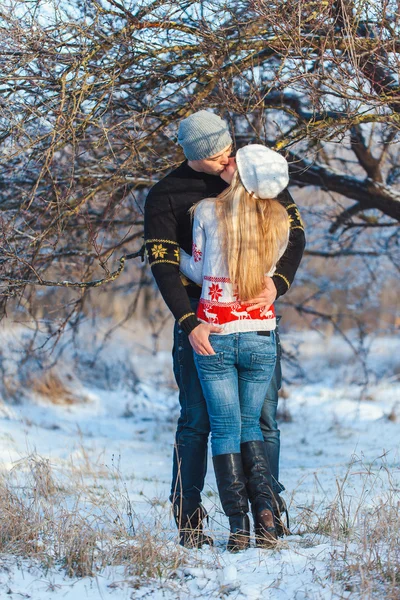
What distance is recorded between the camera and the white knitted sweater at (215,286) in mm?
2924

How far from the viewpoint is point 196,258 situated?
303 centimetres

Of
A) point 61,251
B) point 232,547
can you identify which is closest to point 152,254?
point 232,547

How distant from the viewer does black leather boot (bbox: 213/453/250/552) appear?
2.89 metres

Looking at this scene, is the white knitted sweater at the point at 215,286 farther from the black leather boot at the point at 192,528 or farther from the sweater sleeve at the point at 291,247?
the black leather boot at the point at 192,528

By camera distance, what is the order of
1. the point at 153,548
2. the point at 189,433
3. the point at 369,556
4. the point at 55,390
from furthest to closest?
the point at 55,390, the point at 189,433, the point at 153,548, the point at 369,556

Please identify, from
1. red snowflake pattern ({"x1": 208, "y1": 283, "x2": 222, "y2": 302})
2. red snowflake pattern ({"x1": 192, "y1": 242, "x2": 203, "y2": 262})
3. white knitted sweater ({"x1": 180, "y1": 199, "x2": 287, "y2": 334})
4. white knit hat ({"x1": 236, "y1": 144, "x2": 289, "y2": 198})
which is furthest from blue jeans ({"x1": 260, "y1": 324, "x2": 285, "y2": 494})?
white knit hat ({"x1": 236, "y1": 144, "x2": 289, "y2": 198})

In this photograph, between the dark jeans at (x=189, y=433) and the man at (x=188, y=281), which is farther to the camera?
the dark jeans at (x=189, y=433)

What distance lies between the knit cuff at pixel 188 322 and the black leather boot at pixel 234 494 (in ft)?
1.84

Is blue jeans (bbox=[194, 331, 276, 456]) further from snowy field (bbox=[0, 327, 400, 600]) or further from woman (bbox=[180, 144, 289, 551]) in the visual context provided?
snowy field (bbox=[0, 327, 400, 600])

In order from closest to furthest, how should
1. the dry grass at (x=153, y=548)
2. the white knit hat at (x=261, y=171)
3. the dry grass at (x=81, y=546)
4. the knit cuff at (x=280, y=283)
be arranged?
the dry grass at (x=153, y=548), the dry grass at (x=81, y=546), the white knit hat at (x=261, y=171), the knit cuff at (x=280, y=283)

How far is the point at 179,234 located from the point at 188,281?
0.73 ft

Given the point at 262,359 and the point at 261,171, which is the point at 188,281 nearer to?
the point at 262,359

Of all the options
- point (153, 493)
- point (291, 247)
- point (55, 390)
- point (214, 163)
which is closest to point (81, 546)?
point (291, 247)

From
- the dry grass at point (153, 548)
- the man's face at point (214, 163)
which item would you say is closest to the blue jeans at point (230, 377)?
the dry grass at point (153, 548)
